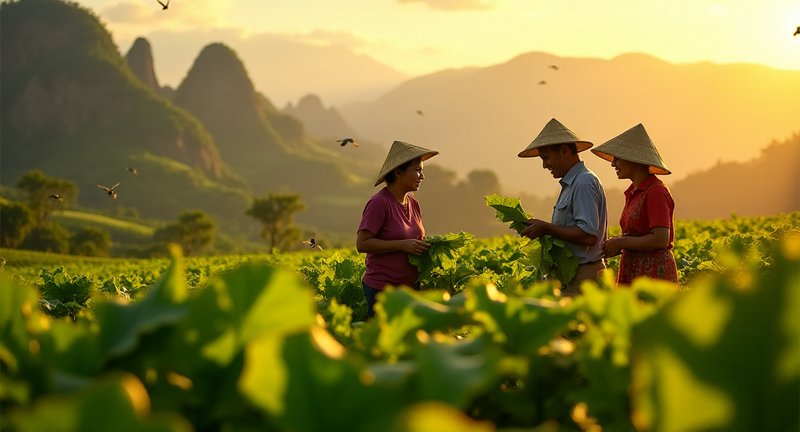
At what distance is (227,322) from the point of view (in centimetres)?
107

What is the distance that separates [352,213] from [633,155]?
18489cm

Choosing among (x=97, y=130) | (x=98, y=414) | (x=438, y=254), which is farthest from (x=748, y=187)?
(x=98, y=414)

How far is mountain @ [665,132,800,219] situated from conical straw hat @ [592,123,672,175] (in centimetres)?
11285

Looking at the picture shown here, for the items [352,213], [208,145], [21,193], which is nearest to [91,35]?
[208,145]

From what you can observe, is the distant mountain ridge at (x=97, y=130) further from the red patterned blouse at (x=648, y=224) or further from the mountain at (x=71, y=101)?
the red patterned blouse at (x=648, y=224)

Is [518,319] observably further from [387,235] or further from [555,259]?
[387,235]

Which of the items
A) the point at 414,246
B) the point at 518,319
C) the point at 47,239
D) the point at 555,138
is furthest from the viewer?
the point at 47,239

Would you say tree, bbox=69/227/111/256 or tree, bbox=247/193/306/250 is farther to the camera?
tree, bbox=247/193/306/250

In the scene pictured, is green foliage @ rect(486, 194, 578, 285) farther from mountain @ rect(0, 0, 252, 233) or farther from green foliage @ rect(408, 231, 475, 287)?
mountain @ rect(0, 0, 252, 233)

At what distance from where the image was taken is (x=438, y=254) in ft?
18.4

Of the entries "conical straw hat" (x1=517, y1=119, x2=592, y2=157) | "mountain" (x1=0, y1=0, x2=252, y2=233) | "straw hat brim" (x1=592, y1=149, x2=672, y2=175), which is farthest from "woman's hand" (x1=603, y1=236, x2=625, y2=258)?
"mountain" (x1=0, y1=0, x2=252, y2=233)

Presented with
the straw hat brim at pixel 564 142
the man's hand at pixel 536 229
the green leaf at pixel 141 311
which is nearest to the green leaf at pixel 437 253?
the man's hand at pixel 536 229

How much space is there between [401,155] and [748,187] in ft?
466

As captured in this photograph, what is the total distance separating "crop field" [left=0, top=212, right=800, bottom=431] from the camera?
750 millimetres
